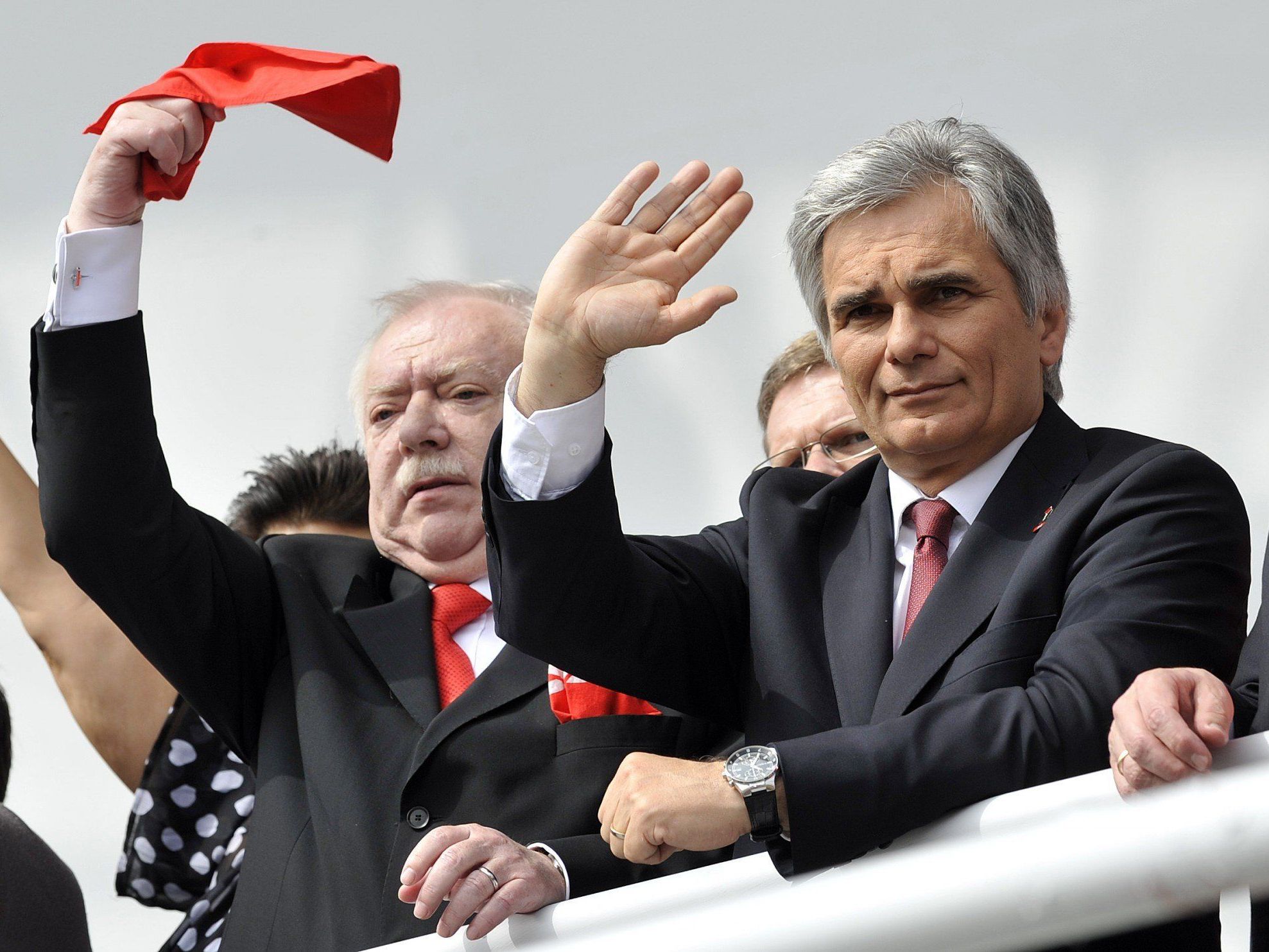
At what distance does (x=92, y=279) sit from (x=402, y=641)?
1.95ft

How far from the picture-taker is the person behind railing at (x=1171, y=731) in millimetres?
1189

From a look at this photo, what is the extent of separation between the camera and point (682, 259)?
5.80ft

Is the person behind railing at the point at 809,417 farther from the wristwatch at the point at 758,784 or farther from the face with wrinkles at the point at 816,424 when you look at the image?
the wristwatch at the point at 758,784

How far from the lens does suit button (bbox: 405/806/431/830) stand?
1957mm

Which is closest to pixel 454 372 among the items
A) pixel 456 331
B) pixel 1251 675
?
pixel 456 331

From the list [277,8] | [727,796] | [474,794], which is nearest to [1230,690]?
[727,796]

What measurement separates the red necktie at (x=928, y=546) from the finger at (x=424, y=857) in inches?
20.4

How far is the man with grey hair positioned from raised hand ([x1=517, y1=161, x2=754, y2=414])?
264mm

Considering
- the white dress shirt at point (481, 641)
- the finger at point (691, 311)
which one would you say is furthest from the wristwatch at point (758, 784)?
the white dress shirt at point (481, 641)

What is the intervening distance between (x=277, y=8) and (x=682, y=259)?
2775 mm

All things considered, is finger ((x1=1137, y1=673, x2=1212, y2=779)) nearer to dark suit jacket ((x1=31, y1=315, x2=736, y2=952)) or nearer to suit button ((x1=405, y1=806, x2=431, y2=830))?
dark suit jacket ((x1=31, y1=315, x2=736, y2=952))

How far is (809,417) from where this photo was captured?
9.20 ft

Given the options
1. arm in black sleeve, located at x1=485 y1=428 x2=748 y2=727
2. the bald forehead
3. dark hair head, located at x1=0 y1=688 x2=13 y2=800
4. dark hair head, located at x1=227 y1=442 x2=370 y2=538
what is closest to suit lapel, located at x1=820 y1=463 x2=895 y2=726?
arm in black sleeve, located at x1=485 y1=428 x2=748 y2=727

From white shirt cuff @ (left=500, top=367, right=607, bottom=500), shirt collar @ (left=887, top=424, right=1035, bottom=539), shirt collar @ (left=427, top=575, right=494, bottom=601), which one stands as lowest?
shirt collar @ (left=427, top=575, right=494, bottom=601)
